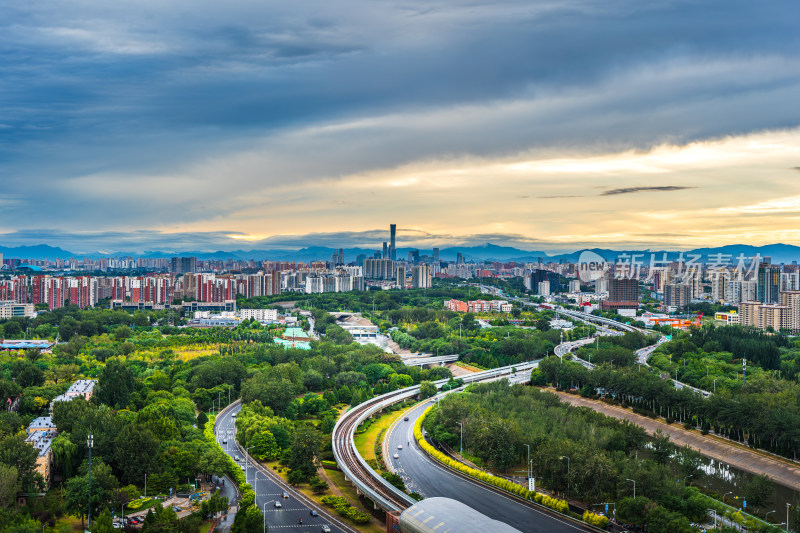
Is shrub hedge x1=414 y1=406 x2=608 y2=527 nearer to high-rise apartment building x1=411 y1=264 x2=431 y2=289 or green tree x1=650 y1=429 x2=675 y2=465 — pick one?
green tree x1=650 y1=429 x2=675 y2=465

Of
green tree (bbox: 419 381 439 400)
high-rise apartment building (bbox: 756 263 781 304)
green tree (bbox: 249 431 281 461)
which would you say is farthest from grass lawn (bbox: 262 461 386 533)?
high-rise apartment building (bbox: 756 263 781 304)

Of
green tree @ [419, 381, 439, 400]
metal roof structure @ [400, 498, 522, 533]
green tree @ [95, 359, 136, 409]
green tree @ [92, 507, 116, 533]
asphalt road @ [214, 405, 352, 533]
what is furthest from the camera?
green tree @ [419, 381, 439, 400]

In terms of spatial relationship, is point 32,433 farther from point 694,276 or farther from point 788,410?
point 694,276

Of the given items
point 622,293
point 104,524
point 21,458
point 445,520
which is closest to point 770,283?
point 622,293

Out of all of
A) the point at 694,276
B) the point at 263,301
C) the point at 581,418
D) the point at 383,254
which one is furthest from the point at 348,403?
the point at 383,254

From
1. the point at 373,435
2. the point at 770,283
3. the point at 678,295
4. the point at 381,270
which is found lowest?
the point at 373,435

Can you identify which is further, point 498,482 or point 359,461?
point 359,461

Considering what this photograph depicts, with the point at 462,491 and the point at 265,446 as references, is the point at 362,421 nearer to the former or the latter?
the point at 265,446

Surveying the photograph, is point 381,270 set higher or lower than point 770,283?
lower
